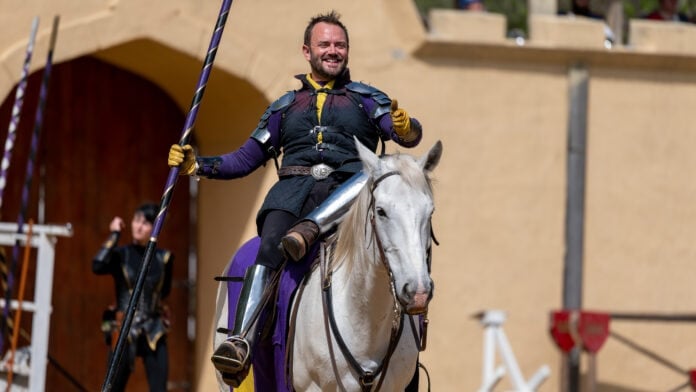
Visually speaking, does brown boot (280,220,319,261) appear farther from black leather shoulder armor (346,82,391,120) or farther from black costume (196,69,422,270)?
black leather shoulder armor (346,82,391,120)

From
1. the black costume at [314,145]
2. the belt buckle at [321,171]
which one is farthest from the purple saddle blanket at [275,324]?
the belt buckle at [321,171]

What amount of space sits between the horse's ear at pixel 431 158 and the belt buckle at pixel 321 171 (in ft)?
2.90

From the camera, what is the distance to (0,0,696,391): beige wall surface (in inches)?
512

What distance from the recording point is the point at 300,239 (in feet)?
22.6

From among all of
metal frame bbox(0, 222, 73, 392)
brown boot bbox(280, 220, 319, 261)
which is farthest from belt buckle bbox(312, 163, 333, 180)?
metal frame bbox(0, 222, 73, 392)

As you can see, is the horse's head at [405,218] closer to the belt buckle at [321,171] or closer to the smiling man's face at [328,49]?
the belt buckle at [321,171]

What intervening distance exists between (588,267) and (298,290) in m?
7.18

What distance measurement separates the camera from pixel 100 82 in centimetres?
1334

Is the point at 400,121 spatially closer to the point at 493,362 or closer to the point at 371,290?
the point at 371,290

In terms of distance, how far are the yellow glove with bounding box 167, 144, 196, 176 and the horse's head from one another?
3.39 feet

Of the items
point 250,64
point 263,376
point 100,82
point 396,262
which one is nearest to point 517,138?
point 250,64

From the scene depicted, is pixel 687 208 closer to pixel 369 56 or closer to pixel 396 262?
pixel 369 56

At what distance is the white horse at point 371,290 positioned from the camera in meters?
6.27

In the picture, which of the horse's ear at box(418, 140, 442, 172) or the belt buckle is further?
the belt buckle
